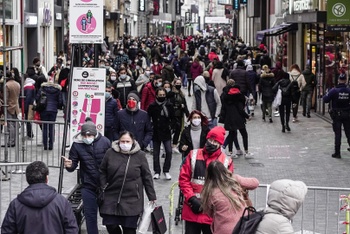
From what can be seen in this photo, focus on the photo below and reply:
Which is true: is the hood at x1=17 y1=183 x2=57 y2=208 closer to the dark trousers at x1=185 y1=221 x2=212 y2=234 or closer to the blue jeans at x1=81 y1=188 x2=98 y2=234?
the dark trousers at x1=185 y1=221 x2=212 y2=234

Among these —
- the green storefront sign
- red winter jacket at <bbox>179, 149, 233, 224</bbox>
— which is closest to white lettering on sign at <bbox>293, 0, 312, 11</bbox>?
the green storefront sign

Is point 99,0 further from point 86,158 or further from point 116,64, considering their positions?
point 116,64

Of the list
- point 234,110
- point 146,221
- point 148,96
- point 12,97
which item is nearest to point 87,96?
point 146,221

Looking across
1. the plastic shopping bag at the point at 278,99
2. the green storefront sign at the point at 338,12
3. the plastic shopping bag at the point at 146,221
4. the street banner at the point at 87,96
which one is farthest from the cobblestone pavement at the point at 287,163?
the green storefront sign at the point at 338,12

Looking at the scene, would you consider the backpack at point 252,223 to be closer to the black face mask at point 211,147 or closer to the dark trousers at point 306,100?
the black face mask at point 211,147

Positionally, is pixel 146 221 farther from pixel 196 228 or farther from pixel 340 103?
pixel 340 103

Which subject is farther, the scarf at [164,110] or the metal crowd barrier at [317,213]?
the scarf at [164,110]

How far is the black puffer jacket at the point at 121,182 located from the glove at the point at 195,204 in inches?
29.9

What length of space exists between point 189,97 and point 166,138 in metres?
17.8

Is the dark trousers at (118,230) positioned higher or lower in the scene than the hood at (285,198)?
lower

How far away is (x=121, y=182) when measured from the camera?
10.2m

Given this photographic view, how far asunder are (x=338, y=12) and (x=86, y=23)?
37.9 feet

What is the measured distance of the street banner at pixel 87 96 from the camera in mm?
12445

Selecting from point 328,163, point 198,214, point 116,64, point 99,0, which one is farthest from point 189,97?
point 198,214
